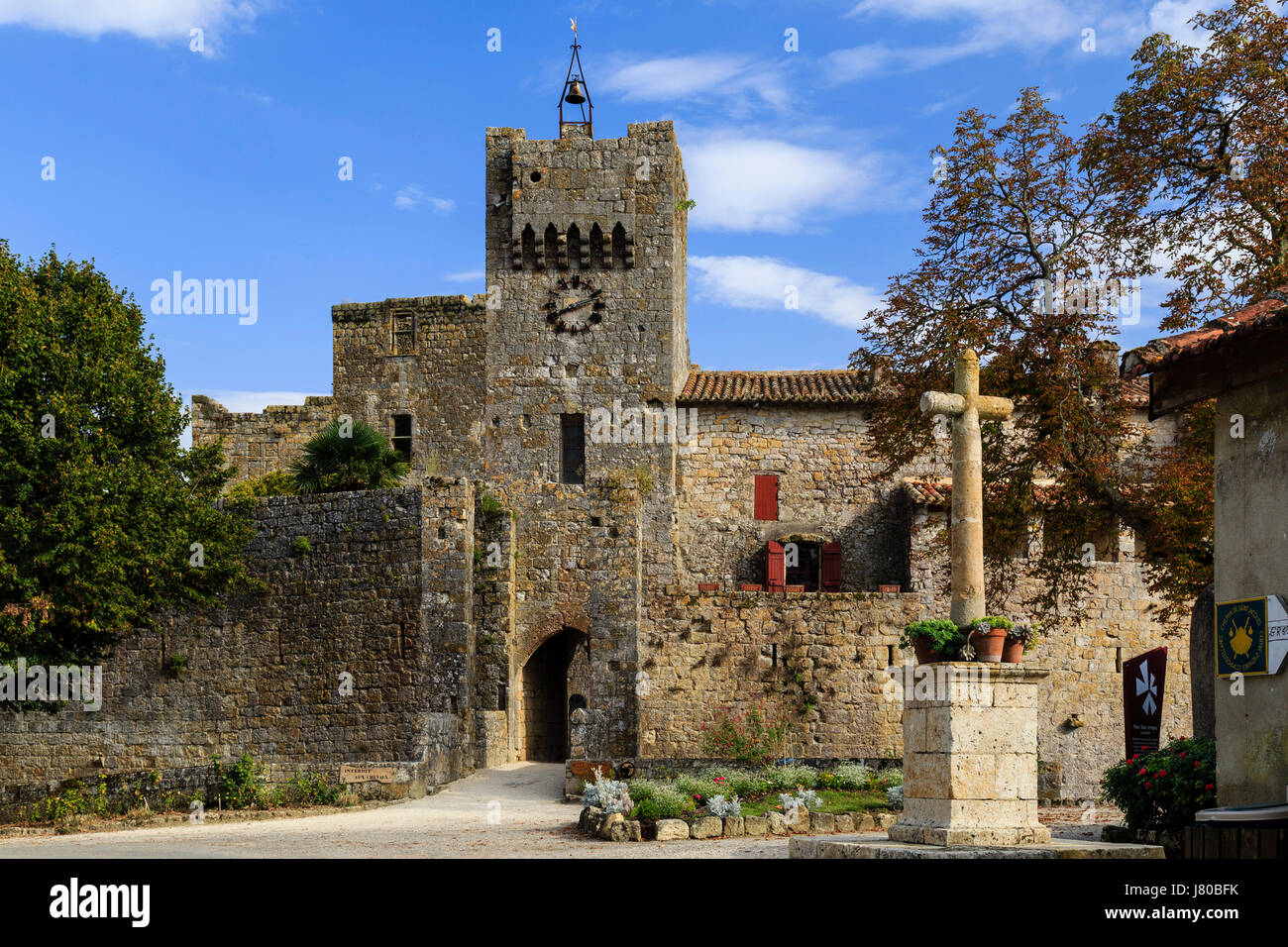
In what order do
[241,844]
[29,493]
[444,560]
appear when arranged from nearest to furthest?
[241,844] < [29,493] < [444,560]

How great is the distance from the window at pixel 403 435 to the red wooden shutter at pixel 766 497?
31.4ft

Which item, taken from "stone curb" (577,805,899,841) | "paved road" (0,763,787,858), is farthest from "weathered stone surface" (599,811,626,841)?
"paved road" (0,763,787,858)

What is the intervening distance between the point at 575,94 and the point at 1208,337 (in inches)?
921

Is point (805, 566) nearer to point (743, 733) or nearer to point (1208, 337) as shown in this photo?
point (743, 733)

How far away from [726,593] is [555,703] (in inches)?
239

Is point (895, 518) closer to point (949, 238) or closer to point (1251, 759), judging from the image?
point (949, 238)

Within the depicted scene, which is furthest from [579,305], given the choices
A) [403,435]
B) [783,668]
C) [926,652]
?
[926,652]

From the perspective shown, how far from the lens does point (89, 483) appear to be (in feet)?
76.1

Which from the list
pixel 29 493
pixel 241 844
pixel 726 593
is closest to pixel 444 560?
pixel 726 593

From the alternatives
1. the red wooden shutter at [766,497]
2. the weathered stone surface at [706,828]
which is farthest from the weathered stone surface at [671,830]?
the red wooden shutter at [766,497]

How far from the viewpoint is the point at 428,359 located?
35281 mm

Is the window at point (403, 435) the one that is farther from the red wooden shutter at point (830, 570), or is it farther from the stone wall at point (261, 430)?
the red wooden shutter at point (830, 570)

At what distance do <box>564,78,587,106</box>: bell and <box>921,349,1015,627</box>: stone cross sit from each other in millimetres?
21127

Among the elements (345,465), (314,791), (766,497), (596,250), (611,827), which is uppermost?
(596,250)
